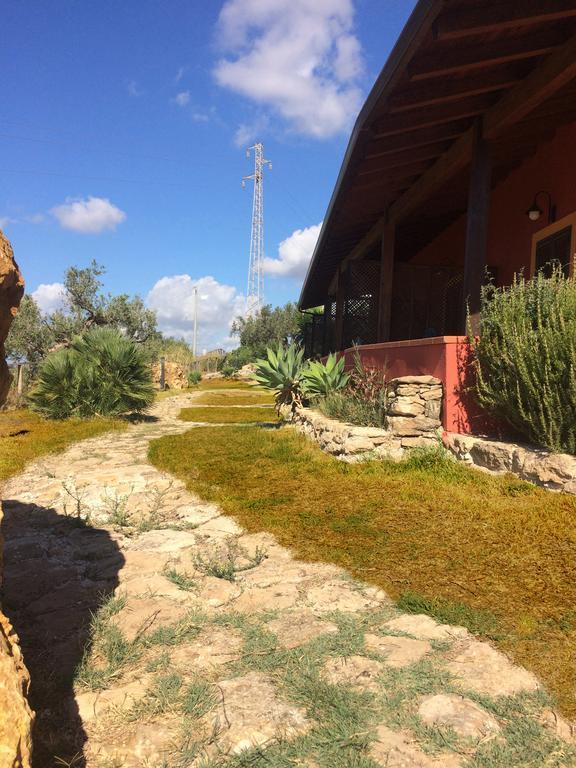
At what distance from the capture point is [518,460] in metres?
3.90

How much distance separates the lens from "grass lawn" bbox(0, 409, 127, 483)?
617cm

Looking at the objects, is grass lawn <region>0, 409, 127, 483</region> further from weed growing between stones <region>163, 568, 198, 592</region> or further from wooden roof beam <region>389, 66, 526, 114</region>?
wooden roof beam <region>389, 66, 526, 114</region>

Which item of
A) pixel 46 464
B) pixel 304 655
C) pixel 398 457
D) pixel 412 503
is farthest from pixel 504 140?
pixel 46 464

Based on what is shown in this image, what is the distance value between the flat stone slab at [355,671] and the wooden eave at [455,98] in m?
3.81

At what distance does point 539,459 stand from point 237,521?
239 cm

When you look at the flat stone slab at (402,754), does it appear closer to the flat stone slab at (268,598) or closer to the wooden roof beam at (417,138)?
the flat stone slab at (268,598)

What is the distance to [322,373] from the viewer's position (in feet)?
23.6

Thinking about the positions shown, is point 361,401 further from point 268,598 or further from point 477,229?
point 268,598

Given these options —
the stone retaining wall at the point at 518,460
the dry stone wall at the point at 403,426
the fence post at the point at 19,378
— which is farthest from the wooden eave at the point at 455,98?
the fence post at the point at 19,378

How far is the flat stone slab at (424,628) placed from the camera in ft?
6.93

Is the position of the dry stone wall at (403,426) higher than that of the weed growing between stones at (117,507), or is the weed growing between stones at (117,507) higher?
the dry stone wall at (403,426)

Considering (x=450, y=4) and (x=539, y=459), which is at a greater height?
(x=450, y=4)

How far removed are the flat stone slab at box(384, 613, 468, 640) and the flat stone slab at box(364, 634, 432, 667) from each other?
0.07 metres

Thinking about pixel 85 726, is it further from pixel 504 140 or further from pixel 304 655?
pixel 504 140
